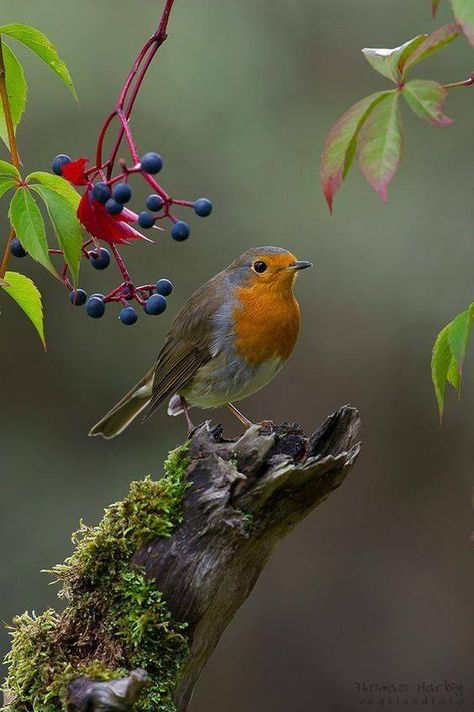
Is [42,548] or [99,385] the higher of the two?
[99,385]

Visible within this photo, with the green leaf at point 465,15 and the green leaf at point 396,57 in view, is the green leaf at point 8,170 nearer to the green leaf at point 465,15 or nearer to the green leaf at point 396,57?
the green leaf at point 396,57

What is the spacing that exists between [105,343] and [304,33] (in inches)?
86.8

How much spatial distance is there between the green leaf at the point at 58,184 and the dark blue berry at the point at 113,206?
0.33ft

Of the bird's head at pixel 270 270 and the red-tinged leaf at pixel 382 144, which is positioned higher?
the bird's head at pixel 270 270

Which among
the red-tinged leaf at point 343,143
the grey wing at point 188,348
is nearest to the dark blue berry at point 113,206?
the red-tinged leaf at point 343,143

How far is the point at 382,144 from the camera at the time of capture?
5.31ft

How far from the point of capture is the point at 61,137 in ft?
18.4

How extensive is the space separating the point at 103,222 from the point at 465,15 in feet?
Result: 2.95

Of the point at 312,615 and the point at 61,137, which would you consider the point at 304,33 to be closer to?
the point at 61,137

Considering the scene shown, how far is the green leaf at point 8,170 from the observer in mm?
1934

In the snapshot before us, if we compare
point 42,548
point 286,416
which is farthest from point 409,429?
point 42,548

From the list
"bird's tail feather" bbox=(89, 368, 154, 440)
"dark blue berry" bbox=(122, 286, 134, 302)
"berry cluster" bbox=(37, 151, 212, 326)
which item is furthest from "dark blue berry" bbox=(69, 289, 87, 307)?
"bird's tail feather" bbox=(89, 368, 154, 440)

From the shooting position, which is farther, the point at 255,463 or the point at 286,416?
the point at 286,416

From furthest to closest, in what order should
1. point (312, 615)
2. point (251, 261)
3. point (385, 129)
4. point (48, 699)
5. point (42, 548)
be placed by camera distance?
point (312, 615) → point (42, 548) → point (251, 261) → point (48, 699) → point (385, 129)
